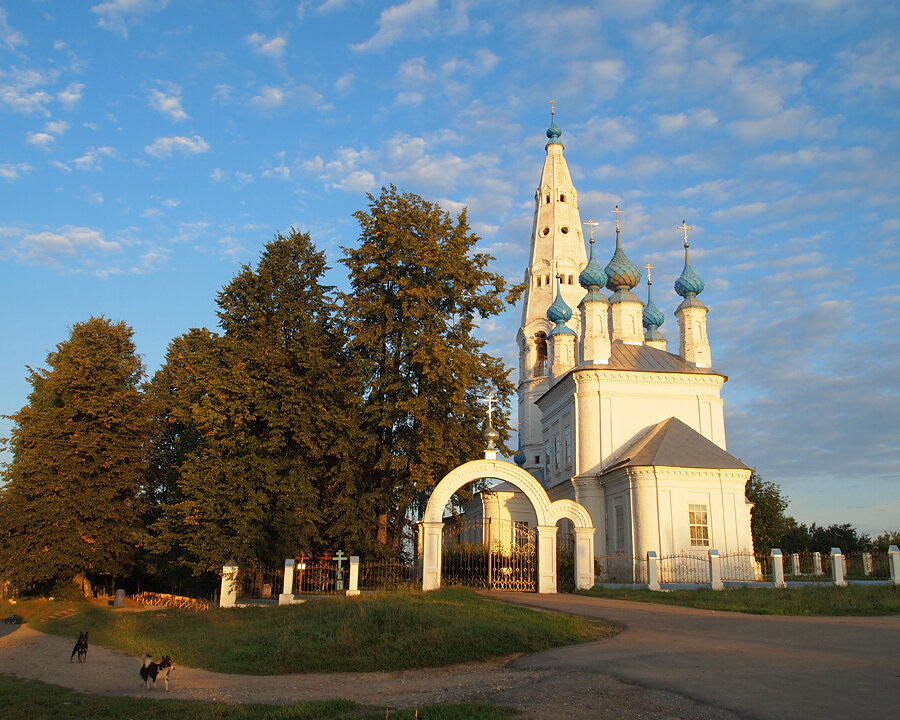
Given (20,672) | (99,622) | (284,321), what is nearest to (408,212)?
(284,321)

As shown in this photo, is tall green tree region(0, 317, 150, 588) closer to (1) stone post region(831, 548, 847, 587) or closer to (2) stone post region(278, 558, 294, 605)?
(2) stone post region(278, 558, 294, 605)

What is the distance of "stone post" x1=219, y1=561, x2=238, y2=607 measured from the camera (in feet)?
65.0

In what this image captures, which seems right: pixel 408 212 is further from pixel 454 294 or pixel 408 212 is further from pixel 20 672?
pixel 20 672

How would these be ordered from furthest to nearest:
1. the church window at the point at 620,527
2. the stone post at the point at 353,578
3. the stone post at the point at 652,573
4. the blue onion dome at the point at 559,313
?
the blue onion dome at the point at 559,313 < the church window at the point at 620,527 < the stone post at the point at 652,573 < the stone post at the point at 353,578

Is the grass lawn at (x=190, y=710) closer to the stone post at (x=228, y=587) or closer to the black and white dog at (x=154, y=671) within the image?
the black and white dog at (x=154, y=671)

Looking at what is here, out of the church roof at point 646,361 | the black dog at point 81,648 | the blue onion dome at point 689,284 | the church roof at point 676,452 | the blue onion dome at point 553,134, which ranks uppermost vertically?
the blue onion dome at point 553,134

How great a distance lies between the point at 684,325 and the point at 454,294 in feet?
42.1

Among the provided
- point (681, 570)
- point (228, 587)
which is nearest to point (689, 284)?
point (681, 570)

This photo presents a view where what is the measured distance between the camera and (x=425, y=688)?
9.20 meters

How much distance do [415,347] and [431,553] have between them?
6573mm

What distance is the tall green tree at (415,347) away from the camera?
23.5 m

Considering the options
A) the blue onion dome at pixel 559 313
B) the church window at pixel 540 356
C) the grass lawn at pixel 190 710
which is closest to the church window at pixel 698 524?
the blue onion dome at pixel 559 313

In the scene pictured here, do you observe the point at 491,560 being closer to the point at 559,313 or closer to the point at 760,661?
the point at 760,661

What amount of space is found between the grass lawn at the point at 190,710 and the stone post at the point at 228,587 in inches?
404
